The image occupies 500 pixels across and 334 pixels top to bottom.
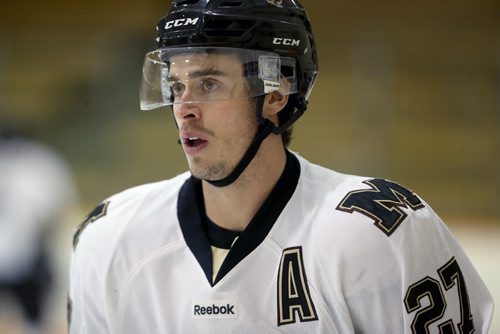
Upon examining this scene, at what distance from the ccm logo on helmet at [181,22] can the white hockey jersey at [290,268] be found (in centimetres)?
50

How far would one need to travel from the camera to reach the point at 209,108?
94.5 inches

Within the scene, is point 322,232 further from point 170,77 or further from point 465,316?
point 170,77

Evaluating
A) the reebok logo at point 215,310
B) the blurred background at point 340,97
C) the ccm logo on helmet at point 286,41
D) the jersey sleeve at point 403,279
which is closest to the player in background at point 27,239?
the blurred background at point 340,97

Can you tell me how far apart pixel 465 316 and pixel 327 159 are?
572 centimetres

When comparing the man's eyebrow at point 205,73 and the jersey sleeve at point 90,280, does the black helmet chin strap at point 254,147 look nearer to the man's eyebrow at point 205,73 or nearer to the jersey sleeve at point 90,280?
the man's eyebrow at point 205,73

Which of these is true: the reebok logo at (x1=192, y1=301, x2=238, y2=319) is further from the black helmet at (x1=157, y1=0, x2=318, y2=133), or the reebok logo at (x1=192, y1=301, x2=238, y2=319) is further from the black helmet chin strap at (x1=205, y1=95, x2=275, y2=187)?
the black helmet at (x1=157, y1=0, x2=318, y2=133)

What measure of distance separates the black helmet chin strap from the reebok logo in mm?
352

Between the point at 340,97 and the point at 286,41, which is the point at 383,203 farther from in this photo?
the point at 340,97

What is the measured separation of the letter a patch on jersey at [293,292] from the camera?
2242 millimetres

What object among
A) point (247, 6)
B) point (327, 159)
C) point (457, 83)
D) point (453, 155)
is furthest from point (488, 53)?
point (247, 6)

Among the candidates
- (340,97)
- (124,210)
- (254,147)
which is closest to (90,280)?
(124,210)

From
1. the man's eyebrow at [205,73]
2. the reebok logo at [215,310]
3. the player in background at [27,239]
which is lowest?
the player in background at [27,239]

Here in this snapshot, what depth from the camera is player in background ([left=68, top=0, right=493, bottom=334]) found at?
2.22 meters

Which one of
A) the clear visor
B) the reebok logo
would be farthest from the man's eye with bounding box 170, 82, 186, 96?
the reebok logo
